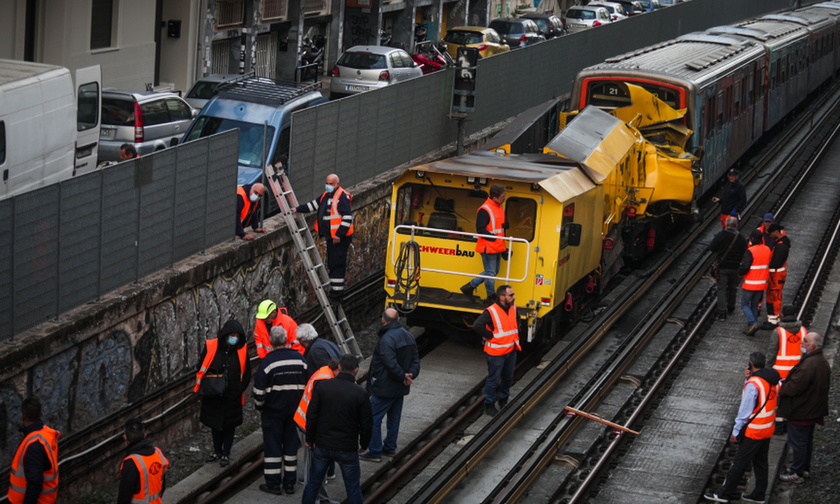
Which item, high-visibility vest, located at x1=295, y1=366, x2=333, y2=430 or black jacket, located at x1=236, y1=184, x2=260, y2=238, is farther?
black jacket, located at x1=236, y1=184, x2=260, y2=238

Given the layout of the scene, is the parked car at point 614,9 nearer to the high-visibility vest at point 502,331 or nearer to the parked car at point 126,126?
the parked car at point 126,126

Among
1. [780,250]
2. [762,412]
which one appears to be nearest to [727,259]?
[780,250]

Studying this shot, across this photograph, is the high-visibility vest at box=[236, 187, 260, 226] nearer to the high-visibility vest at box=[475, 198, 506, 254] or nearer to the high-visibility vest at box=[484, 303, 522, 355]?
the high-visibility vest at box=[475, 198, 506, 254]

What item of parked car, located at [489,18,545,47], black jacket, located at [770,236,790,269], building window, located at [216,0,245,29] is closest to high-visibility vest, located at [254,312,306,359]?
black jacket, located at [770,236,790,269]

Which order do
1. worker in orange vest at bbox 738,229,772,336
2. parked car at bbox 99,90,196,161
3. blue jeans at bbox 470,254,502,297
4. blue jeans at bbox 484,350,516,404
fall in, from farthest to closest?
parked car at bbox 99,90,196,161 → worker in orange vest at bbox 738,229,772,336 → blue jeans at bbox 470,254,502,297 → blue jeans at bbox 484,350,516,404

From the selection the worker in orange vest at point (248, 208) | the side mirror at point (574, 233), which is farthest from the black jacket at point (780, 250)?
the worker in orange vest at point (248, 208)

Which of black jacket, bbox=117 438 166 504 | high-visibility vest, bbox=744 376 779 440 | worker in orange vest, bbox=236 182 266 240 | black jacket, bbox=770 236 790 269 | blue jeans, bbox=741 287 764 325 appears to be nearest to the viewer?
black jacket, bbox=117 438 166 504

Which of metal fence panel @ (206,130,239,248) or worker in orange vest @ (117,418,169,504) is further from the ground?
metal fence panel @ (206,130,239,248)

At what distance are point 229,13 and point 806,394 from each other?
24.2m

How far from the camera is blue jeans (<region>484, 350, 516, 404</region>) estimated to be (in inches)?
496

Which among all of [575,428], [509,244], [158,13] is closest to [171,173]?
[509,244]

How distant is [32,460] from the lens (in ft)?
27.5

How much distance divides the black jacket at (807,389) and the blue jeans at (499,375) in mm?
3086

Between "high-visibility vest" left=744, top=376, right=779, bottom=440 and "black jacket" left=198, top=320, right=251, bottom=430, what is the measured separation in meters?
5.00
